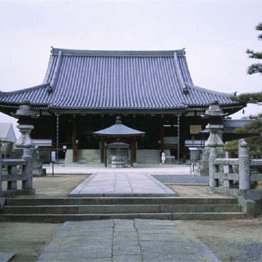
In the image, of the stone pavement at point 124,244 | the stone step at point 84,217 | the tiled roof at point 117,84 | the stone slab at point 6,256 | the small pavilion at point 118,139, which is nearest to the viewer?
the stone slab at point 6,256

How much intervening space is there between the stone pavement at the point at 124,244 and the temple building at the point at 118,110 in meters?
20.6

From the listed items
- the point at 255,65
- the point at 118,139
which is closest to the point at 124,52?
the point at 118,139

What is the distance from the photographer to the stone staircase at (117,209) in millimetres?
8852

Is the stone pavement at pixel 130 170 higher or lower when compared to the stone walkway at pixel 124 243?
higher

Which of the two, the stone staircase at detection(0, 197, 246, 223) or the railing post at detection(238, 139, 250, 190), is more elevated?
the railing post at detection(238, 139, 250, 190)

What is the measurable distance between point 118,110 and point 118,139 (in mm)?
3134

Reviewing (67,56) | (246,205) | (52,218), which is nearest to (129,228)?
(52,218)

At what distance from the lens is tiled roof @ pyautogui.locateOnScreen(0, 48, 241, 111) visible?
30.8 metres

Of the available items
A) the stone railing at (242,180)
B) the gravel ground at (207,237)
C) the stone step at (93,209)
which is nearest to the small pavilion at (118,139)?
the stone railing at (242,180)

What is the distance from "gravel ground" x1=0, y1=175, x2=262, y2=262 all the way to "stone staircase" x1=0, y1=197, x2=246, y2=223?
0.31m

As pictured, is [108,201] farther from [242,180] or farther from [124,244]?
[124,244]

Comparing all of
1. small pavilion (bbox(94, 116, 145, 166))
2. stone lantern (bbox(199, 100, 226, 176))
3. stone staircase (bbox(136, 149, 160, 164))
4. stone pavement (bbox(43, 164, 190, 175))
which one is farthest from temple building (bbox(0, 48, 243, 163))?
stone lantern (bbox(199, 100, 226, 176))

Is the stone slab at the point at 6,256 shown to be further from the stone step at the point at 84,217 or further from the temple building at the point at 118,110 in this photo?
the temple building at the point at 118,110

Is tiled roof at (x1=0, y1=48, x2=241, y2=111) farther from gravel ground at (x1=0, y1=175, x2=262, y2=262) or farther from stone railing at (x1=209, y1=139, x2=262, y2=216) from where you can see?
gravel ground at (x1=0, y1=175, x2=262, y2=262)
